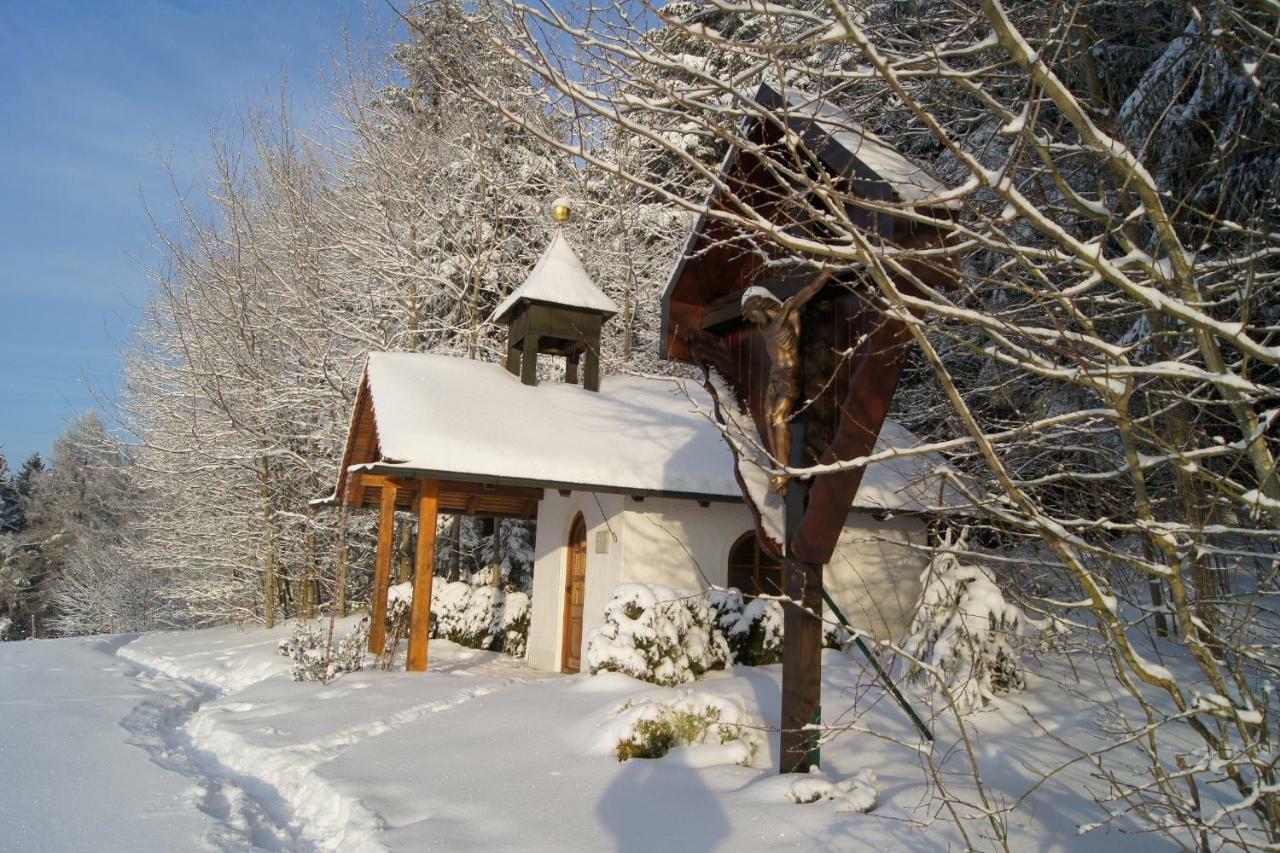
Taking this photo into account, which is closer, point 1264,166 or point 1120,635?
point 1120,635

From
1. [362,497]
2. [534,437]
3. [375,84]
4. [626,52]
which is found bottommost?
[362,497]

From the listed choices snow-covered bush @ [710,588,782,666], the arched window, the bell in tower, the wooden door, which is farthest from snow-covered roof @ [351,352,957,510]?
the wooden door

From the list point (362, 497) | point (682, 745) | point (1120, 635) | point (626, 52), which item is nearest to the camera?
point (1120, 635)

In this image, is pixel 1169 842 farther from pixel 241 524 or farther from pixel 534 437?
pixel 241 524

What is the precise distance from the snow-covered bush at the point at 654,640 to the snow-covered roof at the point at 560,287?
18.2ft

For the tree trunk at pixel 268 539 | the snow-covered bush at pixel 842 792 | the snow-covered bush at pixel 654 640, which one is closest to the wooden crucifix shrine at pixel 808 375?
the snow-covered bush at pixel 842 792

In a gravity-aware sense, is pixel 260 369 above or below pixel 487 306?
below

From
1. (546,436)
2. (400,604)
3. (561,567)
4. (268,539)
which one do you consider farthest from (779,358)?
(268,539)

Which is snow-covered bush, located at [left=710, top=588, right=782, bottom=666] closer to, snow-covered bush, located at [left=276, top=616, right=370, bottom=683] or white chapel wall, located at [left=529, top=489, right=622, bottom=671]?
white chapel wall, located at [left=529, top=489, right=622, bottom=671]

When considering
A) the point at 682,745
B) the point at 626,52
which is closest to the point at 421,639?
the point at 682,745

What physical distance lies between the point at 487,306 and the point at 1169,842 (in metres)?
17.7

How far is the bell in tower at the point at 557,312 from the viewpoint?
13.6 m

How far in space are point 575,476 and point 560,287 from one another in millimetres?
4124

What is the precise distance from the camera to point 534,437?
11289 millimetres
